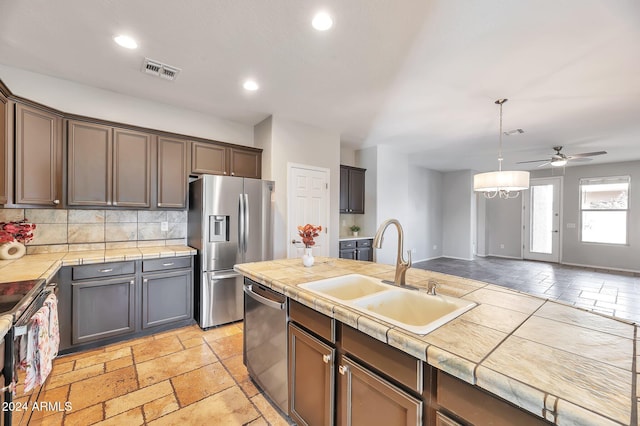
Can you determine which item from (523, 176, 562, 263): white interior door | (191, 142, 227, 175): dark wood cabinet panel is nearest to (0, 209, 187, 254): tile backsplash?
(191, 142, 227, 175): dark wood cabinet panel

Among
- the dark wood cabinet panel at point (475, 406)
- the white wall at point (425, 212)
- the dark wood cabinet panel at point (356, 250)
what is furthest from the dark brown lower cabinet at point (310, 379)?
the white wall at point (425, 212)

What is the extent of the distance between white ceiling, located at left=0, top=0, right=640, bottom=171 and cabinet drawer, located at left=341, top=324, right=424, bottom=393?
204cm

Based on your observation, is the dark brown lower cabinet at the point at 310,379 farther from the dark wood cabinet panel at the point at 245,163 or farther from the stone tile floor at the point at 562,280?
the stone tile floor at the point at 562,280

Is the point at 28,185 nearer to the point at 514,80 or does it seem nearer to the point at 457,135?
the point at 514,80

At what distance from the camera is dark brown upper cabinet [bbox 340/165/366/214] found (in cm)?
500

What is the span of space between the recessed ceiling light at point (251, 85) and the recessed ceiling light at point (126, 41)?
3.23 ft

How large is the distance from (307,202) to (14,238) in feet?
10.1

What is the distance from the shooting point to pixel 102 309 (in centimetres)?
263

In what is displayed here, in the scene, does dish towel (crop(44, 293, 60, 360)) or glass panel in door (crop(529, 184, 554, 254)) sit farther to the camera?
glass panel in door (crop(529, 184, 554, 254))

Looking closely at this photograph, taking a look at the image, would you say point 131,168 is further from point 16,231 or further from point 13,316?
point 13,316

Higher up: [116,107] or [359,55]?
[359,55]

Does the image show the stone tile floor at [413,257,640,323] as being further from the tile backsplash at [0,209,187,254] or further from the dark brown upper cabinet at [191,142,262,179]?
the tile backsplash at [0,209,187,254]

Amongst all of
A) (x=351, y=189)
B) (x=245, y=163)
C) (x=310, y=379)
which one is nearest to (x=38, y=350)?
(x=310, y=379)

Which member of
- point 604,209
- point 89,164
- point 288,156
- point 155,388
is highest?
point 288,156
